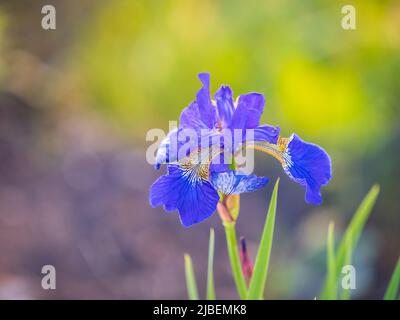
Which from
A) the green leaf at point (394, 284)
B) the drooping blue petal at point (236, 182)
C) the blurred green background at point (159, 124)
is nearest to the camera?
the drooping blue petal at point (236, 182)

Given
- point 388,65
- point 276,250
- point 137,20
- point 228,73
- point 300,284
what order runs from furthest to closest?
point 137,20, point 228,73, point 388,65, point 276,250, point 300,284

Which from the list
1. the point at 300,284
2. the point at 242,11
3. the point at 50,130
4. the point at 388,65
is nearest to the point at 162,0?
the point at 242,11

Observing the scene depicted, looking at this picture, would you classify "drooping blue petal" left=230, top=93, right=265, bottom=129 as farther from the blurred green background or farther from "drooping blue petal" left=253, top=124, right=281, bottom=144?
the blurred green background

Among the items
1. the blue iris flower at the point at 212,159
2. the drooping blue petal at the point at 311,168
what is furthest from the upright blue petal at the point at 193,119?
the drooping blue petal at the point at 311,168

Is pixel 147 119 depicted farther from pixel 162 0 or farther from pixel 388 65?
pixel 388 65

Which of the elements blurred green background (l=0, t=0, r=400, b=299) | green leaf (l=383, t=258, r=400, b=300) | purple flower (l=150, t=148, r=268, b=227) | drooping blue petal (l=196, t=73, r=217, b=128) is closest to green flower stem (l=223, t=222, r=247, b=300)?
purple flower (l=150, t=148, r=268, b=227)

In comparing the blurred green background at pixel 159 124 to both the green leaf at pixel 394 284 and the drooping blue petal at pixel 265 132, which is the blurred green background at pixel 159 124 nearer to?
the green leaf at pixel 394 284

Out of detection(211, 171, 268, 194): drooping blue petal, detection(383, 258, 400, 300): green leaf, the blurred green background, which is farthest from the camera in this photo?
the blurred green background
